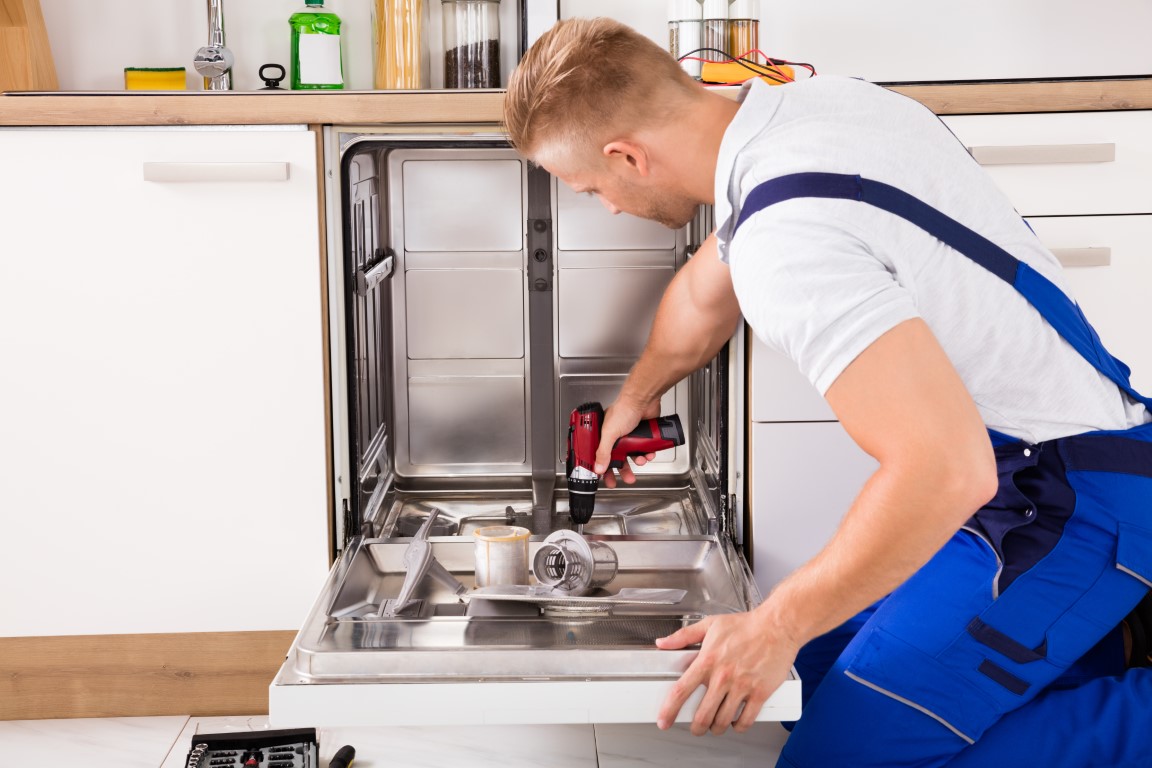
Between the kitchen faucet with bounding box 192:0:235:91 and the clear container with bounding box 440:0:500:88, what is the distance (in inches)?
15.0

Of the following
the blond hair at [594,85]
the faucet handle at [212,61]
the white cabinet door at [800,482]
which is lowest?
the white cabinet door at [800,482]

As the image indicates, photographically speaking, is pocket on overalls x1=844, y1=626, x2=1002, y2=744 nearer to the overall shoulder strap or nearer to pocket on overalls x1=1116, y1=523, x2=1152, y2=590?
pocket on overalls x1=1116, y1=523, x2=1152, y2=590

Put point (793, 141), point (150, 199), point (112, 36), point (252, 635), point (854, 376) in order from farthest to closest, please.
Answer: point (112, 36), point (252, 635), point (150, 199), point (793, 141), point (854, 376)

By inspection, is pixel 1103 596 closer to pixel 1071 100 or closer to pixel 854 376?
pixel 854 376

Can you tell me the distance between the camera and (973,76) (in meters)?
2.11

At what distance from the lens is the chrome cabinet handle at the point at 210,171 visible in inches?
61.2

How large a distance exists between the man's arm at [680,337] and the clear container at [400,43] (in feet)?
2.10

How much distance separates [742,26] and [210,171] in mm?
897

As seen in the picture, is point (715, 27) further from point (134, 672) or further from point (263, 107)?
point (134, 672)

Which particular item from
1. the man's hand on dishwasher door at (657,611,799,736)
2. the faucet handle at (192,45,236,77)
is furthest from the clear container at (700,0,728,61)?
the man's hand on dishwasher door at (657,611,799,736)

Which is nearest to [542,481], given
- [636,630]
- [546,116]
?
[636,630]

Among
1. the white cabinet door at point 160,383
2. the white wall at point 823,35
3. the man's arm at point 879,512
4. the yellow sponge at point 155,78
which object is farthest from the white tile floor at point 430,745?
the white wall at point 823,35

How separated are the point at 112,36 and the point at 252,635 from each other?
114cm

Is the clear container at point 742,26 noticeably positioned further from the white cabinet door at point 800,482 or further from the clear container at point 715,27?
the white cabinet door at point 800,482
